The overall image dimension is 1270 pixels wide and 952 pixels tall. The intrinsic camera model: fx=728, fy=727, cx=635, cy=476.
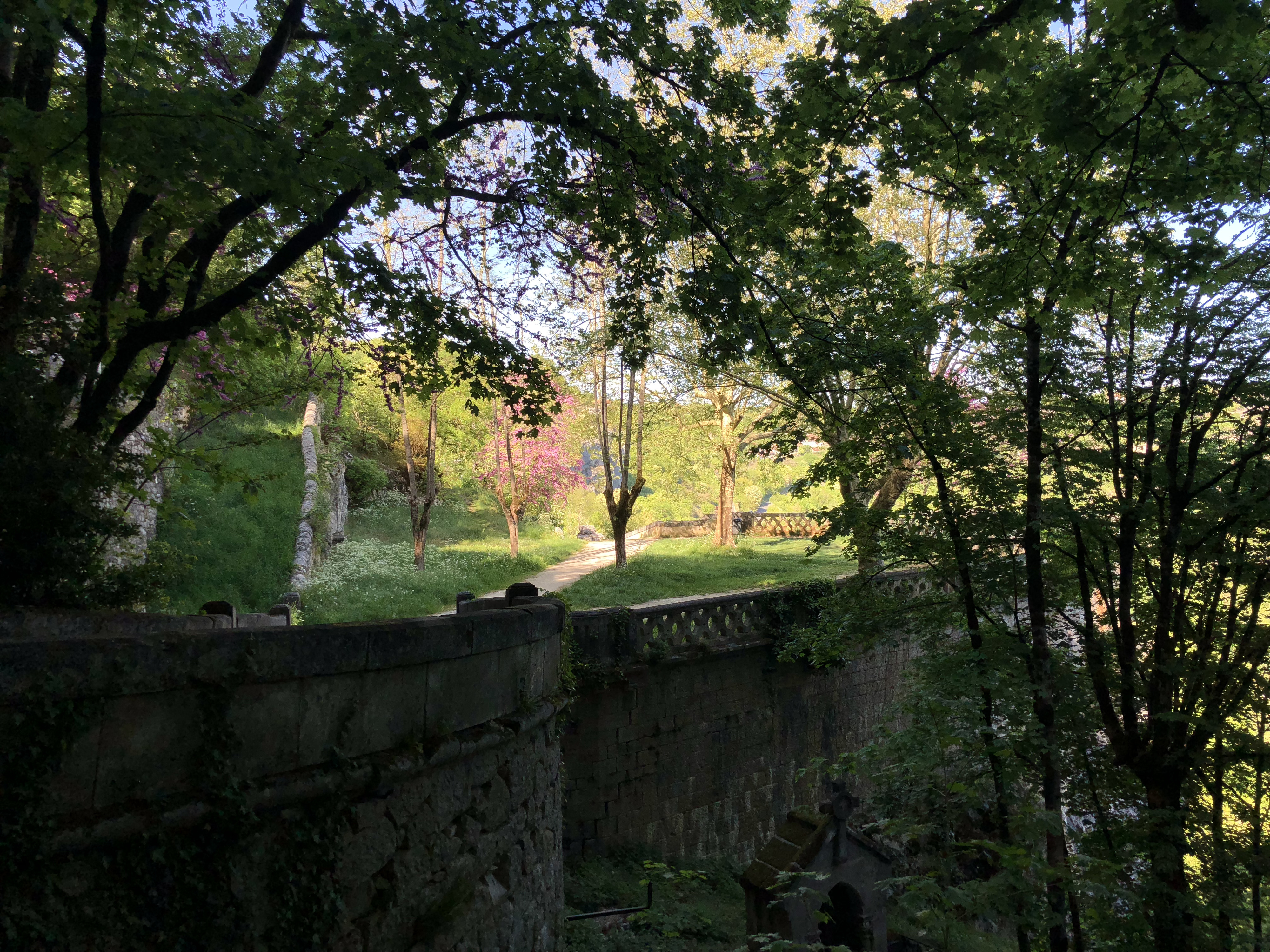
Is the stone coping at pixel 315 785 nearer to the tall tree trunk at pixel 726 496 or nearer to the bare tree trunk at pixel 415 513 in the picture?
the bare tree trunk at pixel 415 513

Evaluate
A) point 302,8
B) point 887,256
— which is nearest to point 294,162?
point 302,8

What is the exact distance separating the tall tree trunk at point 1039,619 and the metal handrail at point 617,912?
3.94 meters

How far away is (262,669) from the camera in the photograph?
285 centimetres

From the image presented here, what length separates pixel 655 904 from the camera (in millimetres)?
8906

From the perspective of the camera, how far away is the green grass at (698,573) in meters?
14.6

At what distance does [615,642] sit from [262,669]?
26.2ft

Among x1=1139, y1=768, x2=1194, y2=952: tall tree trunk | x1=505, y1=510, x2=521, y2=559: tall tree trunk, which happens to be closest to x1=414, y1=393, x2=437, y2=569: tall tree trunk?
x1=505, y1=510, x2=521, y2=559: tall tree trunk

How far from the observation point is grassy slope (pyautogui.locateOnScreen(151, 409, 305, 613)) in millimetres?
12883

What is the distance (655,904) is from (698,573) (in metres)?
8.81

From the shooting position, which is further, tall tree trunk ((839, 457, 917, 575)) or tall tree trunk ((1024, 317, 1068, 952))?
tall tree trunk ((839, 457, 917, 575))

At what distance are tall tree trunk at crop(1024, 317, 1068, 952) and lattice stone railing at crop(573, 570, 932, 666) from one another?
327cm

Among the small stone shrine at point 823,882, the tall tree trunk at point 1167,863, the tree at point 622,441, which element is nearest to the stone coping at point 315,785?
the small stone shrine at point 823,882

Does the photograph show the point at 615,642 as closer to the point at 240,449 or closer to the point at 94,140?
the point at 94,140

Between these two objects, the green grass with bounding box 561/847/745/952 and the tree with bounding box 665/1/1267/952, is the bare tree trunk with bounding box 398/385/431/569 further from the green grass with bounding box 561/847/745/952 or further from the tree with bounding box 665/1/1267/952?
the tree with bounding box 665/1/1267/952
